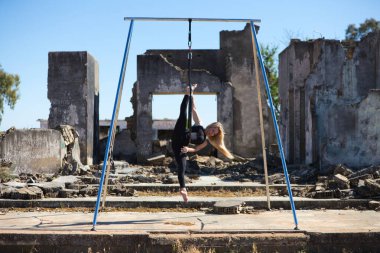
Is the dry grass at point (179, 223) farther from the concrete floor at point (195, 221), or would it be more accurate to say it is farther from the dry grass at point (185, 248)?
the dry grass at point (185, 248)

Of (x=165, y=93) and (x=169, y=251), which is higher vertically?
(x=165, y=93)

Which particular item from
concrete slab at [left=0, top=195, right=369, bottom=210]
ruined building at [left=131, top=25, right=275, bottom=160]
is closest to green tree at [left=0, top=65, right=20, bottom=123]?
ruined building at [left=131, top=25, right=275, bottom=160]

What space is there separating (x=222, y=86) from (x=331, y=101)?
8.77 m

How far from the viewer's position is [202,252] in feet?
17.9

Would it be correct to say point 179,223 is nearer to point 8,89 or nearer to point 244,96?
point 244,96

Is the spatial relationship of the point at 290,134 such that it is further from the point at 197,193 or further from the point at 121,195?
the point at 121,195

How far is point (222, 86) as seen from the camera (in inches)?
888

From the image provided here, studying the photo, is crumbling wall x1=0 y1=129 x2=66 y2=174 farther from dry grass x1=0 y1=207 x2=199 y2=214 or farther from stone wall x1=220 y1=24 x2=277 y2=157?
stone wall x1=220 y1=24 x2=277 y2=157

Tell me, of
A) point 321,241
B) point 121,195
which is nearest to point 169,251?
point 321,241

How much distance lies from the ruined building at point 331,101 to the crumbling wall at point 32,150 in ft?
24.0

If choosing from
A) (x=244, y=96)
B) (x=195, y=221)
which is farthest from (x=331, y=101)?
(x=244, y=96)

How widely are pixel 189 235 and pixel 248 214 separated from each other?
2128mm

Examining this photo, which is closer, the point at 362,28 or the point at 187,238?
the point at 187,238

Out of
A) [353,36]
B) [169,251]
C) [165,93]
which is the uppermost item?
[353,36]
